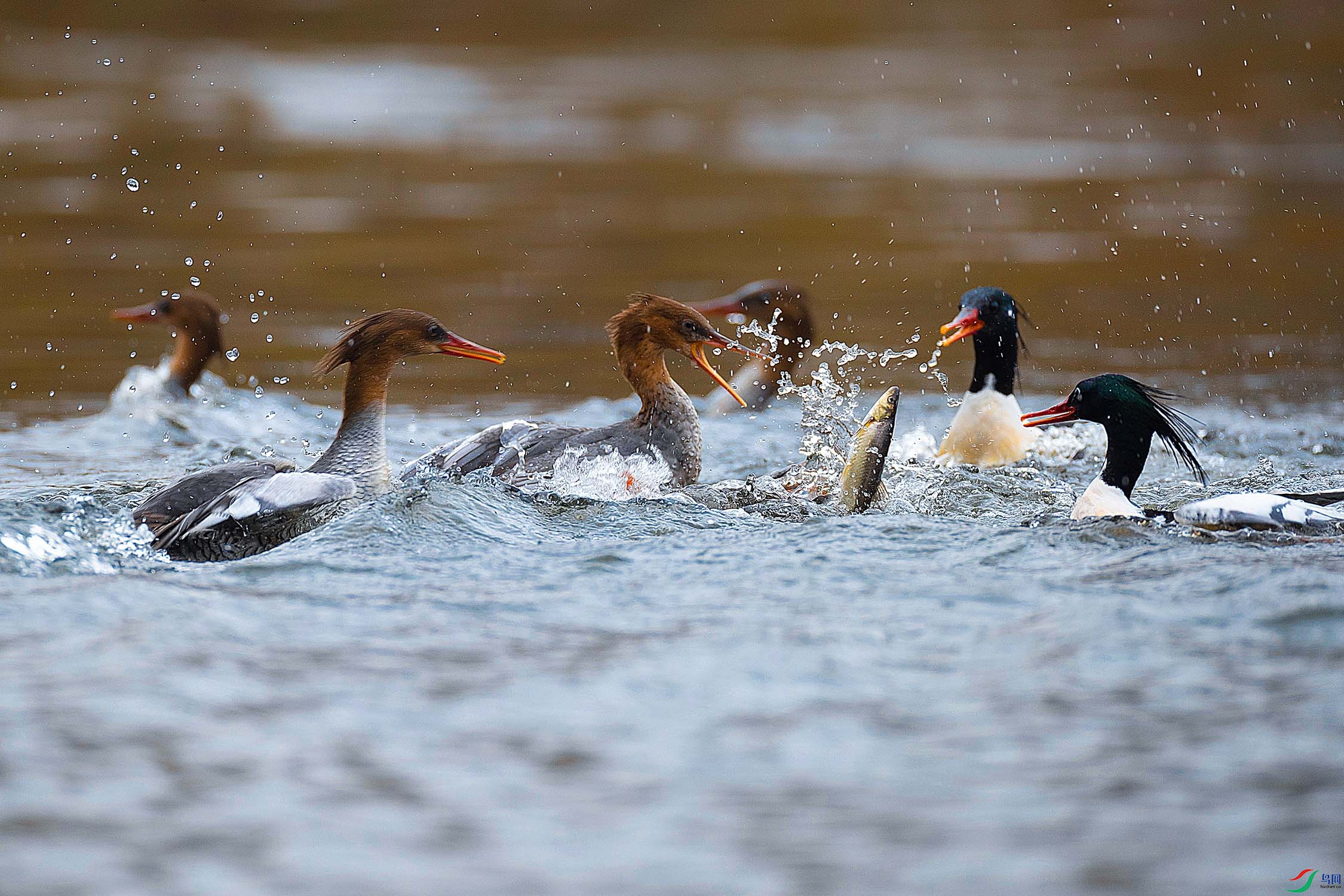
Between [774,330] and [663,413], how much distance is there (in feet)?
11.0

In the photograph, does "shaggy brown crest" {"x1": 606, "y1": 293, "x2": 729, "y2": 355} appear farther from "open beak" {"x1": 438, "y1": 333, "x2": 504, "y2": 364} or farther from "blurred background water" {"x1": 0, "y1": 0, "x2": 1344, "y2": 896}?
"blurred background water" {"x1": 0, "y1": 0, "x2": 1344, "y2": 896}

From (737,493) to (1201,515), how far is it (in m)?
2.00

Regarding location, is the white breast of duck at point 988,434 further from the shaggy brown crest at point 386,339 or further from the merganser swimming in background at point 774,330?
the shaggy brown crest at point 386,339

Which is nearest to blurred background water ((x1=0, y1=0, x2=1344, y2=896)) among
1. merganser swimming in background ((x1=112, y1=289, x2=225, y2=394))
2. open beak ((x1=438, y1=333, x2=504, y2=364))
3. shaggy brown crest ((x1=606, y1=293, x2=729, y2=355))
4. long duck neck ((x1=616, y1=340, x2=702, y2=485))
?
merganser swimming in background ((x1=112, y1=289, x2=225, y2=394))

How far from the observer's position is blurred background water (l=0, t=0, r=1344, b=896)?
3305 millimetres

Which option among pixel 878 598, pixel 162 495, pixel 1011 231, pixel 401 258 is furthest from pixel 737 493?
pixel 1011 231

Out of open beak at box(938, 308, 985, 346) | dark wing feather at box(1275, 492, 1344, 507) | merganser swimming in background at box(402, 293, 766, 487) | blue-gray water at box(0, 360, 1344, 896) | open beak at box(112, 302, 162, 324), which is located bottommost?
blue-gray water at box(0, 360, 1344, 896)

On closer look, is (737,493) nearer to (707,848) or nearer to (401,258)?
(707,848)

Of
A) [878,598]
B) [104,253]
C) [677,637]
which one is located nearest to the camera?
[677,637]

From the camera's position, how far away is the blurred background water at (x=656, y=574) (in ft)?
10.8

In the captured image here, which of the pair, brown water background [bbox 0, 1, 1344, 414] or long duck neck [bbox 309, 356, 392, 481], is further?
brown water background [bbox 0, 1, 1344, 414]

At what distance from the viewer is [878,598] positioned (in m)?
4.77

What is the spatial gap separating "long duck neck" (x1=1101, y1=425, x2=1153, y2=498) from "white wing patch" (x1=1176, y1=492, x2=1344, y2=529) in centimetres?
49

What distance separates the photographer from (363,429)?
20.9ft
